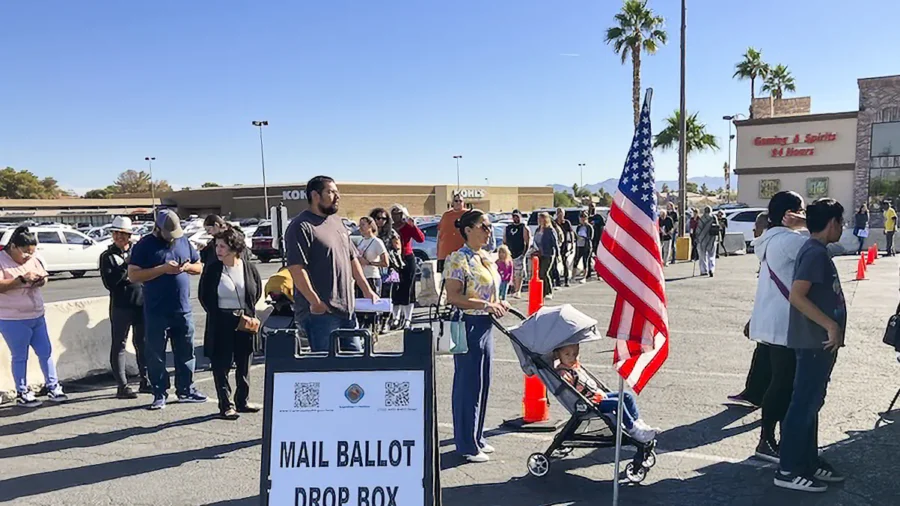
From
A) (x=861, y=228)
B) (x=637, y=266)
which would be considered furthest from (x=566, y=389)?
(x=861, y=228)

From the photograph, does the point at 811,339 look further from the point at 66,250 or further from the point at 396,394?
the point at 66,250

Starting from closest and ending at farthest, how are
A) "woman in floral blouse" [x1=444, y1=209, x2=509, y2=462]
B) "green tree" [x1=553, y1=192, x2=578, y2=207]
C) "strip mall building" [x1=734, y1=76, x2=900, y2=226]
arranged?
1. "woman in floral blouse" [x1=444, y1=209, x2=509, y2=462]
2. "strip mall building" [x1=734, y1=76, x2=900, y2=226]
3. "green tree" [x1=553, y1=192, x2=578, y2=207]

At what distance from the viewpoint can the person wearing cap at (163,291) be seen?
596 cm

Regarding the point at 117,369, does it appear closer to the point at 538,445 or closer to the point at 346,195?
the point at 538,445

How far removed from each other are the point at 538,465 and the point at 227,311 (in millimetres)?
3049

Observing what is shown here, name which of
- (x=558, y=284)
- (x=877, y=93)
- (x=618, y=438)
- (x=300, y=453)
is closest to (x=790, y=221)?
(x=618, y=438)

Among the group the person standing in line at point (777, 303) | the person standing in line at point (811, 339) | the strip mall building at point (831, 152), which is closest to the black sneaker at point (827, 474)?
the person standing in line at point (811, 339)

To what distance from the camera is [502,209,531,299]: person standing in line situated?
13.6 metres

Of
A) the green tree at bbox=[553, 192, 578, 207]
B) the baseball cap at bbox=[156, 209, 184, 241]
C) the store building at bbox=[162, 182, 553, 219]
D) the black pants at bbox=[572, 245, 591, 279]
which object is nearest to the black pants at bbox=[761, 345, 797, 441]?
the baseball cap at bbox=[156, 209, 184, 241]

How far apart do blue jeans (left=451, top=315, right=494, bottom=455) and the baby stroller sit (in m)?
0.25

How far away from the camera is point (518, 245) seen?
45.2 ft

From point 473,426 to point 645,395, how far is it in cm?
242

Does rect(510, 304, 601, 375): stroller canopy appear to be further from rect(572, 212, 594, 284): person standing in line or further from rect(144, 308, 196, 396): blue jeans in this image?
rect(572, 212, 594, 284): person standing in line

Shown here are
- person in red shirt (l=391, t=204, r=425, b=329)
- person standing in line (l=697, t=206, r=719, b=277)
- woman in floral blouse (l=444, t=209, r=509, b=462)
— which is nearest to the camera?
woman in floral blouse (l=444, t=209, r=509, b=462)
